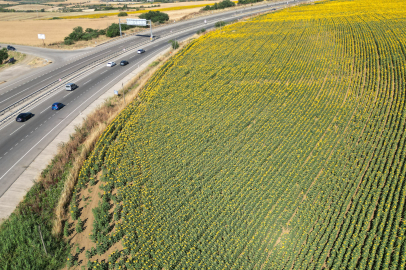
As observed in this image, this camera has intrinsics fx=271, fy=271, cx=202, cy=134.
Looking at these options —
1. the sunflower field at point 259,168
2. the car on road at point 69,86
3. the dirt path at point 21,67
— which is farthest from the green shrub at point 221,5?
the car on road at point 69,86

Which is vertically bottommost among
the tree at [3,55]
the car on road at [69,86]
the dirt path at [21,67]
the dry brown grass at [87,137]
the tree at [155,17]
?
the dry brown grass at [87,137]

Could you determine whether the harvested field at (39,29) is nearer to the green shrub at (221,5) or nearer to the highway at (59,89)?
the highway at (59,89)

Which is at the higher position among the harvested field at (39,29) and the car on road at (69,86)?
the harvested field at (39,29)

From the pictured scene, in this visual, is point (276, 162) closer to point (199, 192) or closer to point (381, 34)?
point (199, 192)

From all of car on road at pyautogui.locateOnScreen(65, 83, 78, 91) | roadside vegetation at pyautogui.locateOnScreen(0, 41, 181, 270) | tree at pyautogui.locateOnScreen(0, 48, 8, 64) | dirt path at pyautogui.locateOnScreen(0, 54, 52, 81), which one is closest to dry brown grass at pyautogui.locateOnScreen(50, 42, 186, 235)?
roadside vegetation at pyautogui.locateOnScreen(0, 41, 181, 270)

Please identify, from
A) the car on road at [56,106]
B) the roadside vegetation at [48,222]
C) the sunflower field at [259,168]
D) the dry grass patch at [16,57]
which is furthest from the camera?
the dry grass patch at [16,57]

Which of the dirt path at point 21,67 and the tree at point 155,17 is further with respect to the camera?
the tree at point 155,17

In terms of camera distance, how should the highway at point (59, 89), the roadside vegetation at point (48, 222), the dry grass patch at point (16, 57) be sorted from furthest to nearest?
1. the dry grass patch at point (16, 57)
2. the highway at point (59, 89)
3. the roadside vegetation at point (48, 222)
